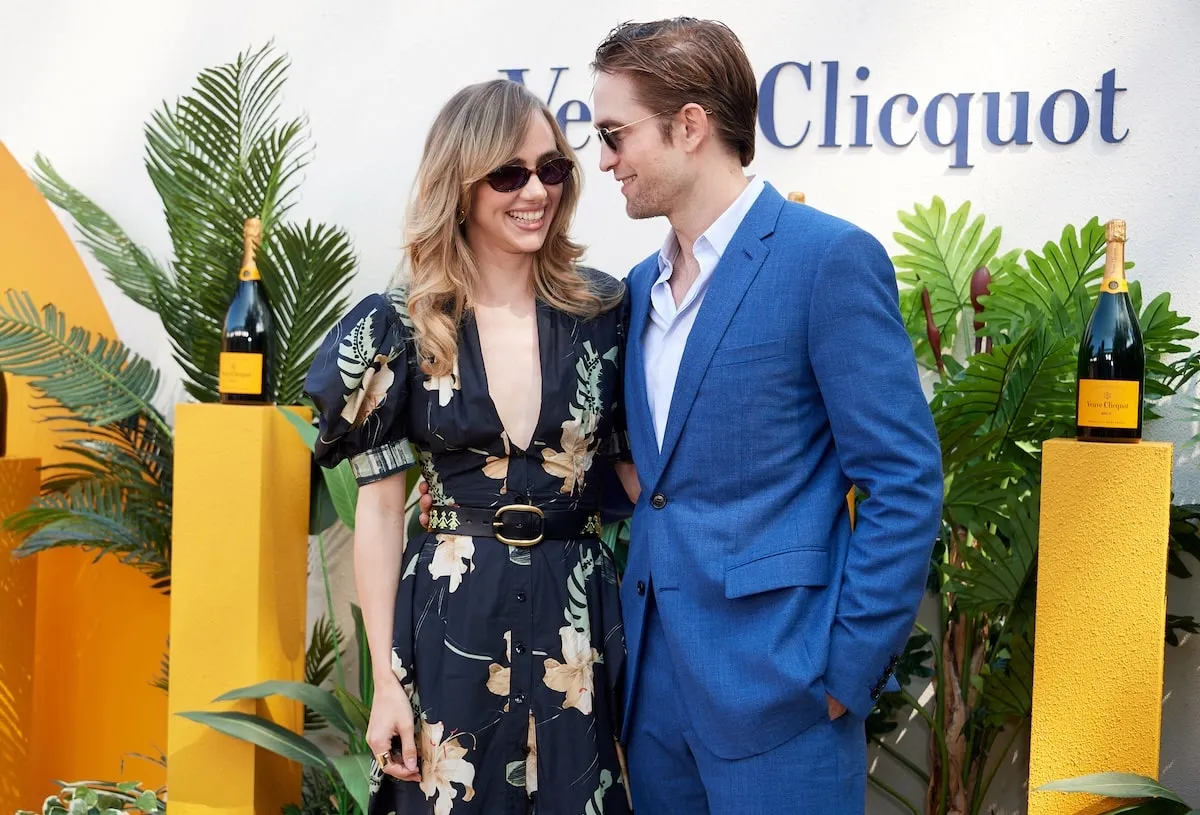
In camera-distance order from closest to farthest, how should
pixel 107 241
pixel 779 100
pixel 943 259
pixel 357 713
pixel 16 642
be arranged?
pixel 357 713, pixel 943 259, pixel 779 100, pixel 16 642, pixel 107 241

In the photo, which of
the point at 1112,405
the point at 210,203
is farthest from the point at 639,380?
the point at 210,203

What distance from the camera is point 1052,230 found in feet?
11.3

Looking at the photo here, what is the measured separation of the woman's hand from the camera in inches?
82.7

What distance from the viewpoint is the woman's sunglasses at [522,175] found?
220cm

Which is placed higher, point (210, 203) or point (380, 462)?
point (210, 203)

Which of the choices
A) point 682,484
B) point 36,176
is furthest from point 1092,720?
point 36,176

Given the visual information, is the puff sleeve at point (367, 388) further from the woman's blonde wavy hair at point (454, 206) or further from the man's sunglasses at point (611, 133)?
the man's sunglasses at point (611, 133)

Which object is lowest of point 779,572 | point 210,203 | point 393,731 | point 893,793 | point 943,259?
point 893,793

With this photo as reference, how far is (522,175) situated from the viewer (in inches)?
87.0

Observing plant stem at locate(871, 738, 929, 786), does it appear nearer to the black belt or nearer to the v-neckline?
the black belt

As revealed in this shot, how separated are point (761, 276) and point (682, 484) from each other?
0.38m

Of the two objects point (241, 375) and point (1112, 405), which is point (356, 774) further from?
point (1112, 405)

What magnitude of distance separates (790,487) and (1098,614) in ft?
2.81

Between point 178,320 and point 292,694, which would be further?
point 178,320
